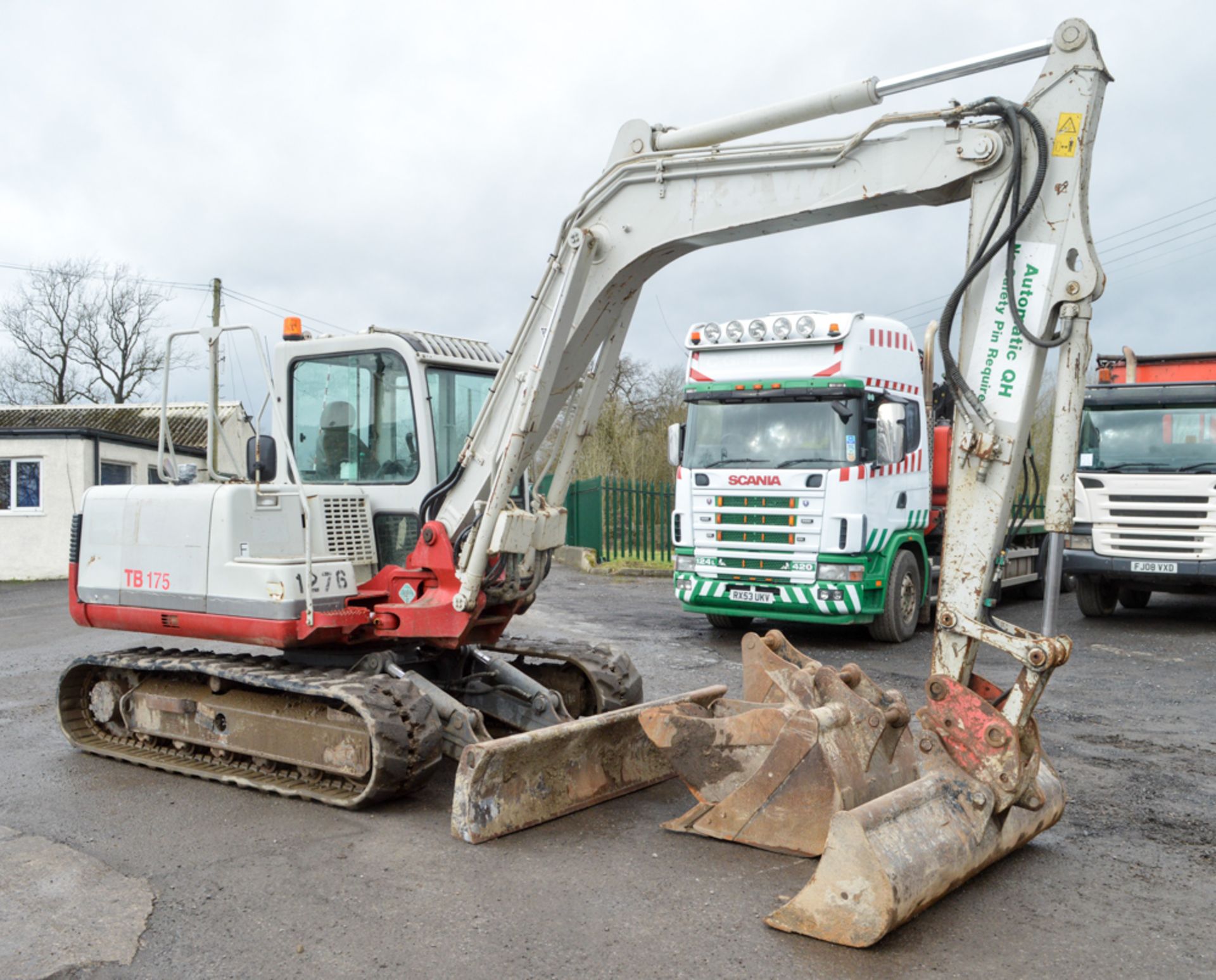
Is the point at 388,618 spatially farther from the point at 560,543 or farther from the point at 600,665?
the point at 600,665

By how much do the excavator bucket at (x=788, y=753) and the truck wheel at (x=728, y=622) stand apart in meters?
6.90

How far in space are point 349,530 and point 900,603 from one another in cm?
701

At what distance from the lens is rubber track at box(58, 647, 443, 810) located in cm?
548

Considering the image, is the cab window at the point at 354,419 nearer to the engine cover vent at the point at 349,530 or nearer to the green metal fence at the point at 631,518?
→ the engine cover vent at the point at 349,530

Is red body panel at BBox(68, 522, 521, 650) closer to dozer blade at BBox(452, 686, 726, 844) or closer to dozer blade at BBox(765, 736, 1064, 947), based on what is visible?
dozer blade at BBox(452, 686, 726, 844)

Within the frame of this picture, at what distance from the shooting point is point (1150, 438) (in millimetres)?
13156

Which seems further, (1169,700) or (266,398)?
(1169,700)

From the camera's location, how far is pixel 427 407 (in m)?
6.31

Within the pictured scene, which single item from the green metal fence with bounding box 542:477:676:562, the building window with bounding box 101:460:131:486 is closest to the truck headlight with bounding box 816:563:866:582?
the green metal fence with bounding box 542:477:676:562

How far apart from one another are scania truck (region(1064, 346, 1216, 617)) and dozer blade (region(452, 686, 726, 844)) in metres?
8.70

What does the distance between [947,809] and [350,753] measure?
3.03 metres

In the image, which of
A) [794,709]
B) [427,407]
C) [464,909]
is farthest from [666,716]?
[427,407]

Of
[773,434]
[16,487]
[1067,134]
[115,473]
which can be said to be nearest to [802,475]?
[773,434]

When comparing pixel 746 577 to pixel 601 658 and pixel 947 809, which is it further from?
pixel 947 809
